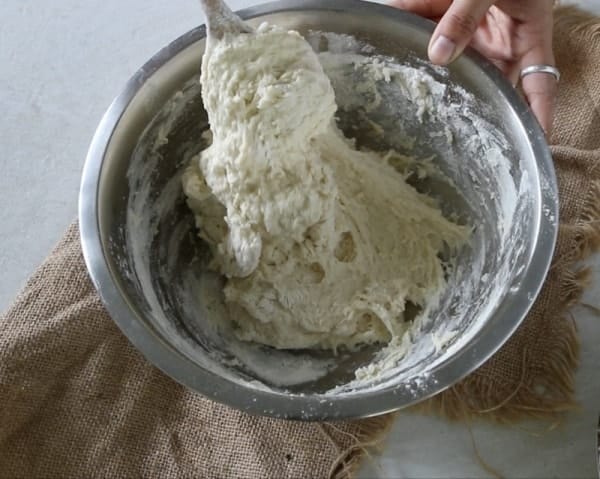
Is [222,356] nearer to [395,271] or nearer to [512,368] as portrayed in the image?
[395,271]

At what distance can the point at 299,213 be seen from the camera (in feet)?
3.47

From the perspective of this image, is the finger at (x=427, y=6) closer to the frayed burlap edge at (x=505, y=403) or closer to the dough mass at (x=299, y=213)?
the dough mass at (x=299, y=213)

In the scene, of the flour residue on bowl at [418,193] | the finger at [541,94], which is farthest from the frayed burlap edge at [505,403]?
the finger at [541,94]

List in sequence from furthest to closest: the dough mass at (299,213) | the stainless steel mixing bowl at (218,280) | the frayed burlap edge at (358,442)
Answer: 1. the frayed burlap edge at (358,442)
2. the dough mass at (299,213)
3. the stainless steel mixing bowl at (218,280)

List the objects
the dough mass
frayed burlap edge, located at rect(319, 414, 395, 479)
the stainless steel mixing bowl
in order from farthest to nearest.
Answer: frayed burlap edge, located at rect(319, 414, 395, 479) < the dough mass < the stainless steel mixing bowl

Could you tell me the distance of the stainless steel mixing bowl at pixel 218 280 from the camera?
34.2 inches

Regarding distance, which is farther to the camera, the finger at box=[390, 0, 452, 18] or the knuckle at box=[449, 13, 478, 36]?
the finger at box=[390, 0, 452, 18]

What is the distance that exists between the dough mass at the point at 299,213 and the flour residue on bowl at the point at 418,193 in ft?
0.08

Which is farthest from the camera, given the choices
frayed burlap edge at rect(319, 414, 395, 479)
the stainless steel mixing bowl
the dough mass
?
frayed burlap edge at rect(319, 414, 395, 479)

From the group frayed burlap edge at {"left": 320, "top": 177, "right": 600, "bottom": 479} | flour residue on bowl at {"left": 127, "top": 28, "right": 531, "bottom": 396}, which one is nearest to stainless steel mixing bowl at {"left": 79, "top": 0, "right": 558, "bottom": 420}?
flour residue on bowl at {"left": 127, "top": 28, "right": 531, "bottom": 396}

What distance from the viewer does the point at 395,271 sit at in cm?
117

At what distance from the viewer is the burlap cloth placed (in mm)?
1138

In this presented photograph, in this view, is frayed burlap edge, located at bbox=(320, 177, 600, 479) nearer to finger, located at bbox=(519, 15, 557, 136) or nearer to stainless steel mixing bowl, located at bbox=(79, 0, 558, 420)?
stainless steel mixing bowl, located at bbox=(79, 0, 558, 420)

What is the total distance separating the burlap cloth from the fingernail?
18.8 inches
